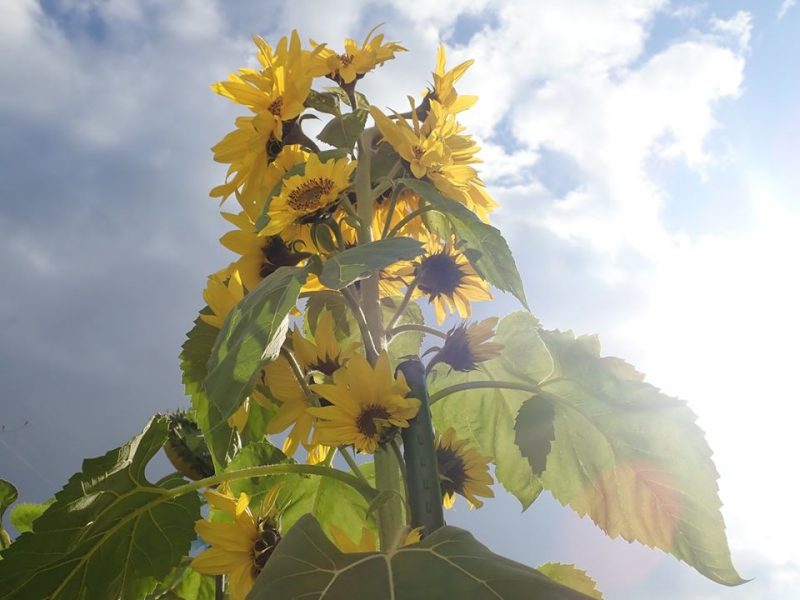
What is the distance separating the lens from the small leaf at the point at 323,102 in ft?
4.21

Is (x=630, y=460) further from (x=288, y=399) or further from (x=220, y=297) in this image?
(x=220, y=297)

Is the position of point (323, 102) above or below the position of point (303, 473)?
above

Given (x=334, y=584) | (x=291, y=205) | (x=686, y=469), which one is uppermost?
(x=291, y=205)

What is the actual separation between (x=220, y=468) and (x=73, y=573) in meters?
0.25

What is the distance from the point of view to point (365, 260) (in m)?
0.85

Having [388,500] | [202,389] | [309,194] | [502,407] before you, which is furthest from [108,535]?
[502,407]

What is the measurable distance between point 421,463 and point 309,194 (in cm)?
43

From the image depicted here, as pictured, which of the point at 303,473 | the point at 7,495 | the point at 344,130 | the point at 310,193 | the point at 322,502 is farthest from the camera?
the point at 7,495

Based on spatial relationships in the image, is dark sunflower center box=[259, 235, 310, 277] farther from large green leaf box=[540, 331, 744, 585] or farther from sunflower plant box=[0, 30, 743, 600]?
large green leaf box=[540, 331, 744, 585]

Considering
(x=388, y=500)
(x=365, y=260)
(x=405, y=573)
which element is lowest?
(x=405, y=573)

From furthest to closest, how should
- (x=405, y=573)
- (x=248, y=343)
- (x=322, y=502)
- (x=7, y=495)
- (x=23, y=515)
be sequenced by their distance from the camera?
1. (x=23, y=515)
2. (x=7, y=495)
3. (x=322, y=502)
4. (x=248, y=343)
5. (x=405, y=573)

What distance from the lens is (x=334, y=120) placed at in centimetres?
122

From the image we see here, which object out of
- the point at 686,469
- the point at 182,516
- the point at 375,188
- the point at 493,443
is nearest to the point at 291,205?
→ the point at 375,188

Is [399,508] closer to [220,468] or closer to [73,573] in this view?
[220,468]
